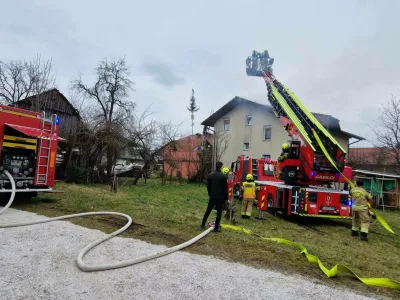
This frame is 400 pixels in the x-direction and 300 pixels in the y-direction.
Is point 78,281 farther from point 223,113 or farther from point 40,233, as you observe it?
point 223,113

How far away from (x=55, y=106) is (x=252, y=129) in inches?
660

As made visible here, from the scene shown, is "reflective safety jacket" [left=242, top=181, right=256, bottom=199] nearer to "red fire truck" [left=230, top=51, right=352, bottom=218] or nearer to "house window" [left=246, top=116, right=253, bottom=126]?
"red fire truck" [left=230, top=51, right=352, bottom=218]

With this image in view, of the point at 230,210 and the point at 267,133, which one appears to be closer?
the point at 230,210

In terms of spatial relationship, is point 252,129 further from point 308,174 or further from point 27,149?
point 27,149

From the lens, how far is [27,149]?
9766 mm

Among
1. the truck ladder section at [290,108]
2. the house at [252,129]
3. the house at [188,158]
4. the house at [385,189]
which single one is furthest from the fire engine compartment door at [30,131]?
the house at [252,129]

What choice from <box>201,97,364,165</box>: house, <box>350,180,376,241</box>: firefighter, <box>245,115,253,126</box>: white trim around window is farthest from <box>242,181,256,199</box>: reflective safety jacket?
<box>245,115,253,126</box>: white trim around window

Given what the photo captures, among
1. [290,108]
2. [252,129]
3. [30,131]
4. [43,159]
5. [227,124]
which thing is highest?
[227,124]

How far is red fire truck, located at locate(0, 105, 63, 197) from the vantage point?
30.4 feet

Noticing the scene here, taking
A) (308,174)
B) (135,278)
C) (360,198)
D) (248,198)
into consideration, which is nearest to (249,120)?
(308,174)

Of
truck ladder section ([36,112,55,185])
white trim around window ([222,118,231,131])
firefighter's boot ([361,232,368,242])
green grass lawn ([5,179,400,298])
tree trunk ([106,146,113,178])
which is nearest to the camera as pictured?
green grass lawn ([5,179,400,298])

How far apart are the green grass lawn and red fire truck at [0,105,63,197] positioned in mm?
766

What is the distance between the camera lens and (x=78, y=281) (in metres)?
4.20

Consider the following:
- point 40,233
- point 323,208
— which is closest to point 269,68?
point 323,208
